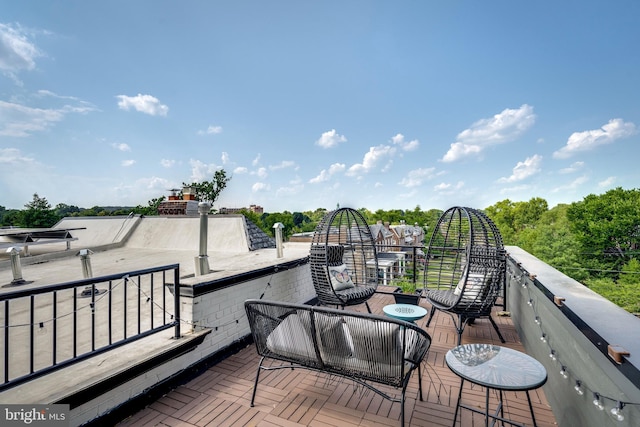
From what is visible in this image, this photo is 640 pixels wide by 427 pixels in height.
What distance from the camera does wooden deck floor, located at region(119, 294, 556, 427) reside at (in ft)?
6.76

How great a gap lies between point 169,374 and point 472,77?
59.0 ft

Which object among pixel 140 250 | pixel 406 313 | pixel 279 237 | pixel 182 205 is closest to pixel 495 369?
pixel 406 313

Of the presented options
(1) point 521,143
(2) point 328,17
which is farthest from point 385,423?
(1) point 521,143

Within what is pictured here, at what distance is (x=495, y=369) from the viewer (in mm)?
1723

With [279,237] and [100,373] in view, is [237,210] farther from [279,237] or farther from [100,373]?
[100,373]

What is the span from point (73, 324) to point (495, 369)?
2.97 metres

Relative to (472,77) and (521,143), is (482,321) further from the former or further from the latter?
(521,143)

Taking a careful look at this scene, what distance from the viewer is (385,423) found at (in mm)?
2023

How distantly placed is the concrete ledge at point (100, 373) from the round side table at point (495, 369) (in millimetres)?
2190

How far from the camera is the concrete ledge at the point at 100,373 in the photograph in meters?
1.76

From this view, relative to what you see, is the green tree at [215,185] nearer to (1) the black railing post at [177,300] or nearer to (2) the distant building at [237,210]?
(2) the distant building at [237,210]

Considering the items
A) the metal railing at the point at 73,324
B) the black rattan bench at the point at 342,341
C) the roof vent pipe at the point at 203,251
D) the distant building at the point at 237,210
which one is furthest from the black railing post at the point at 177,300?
the distant building at the point at 237,210

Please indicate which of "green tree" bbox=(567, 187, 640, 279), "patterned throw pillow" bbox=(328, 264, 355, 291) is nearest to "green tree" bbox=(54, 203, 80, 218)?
"patterned throw pillow" bbox=(328, 264, 355, 291)

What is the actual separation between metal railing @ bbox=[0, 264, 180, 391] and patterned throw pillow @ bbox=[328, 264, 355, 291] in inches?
80.0
